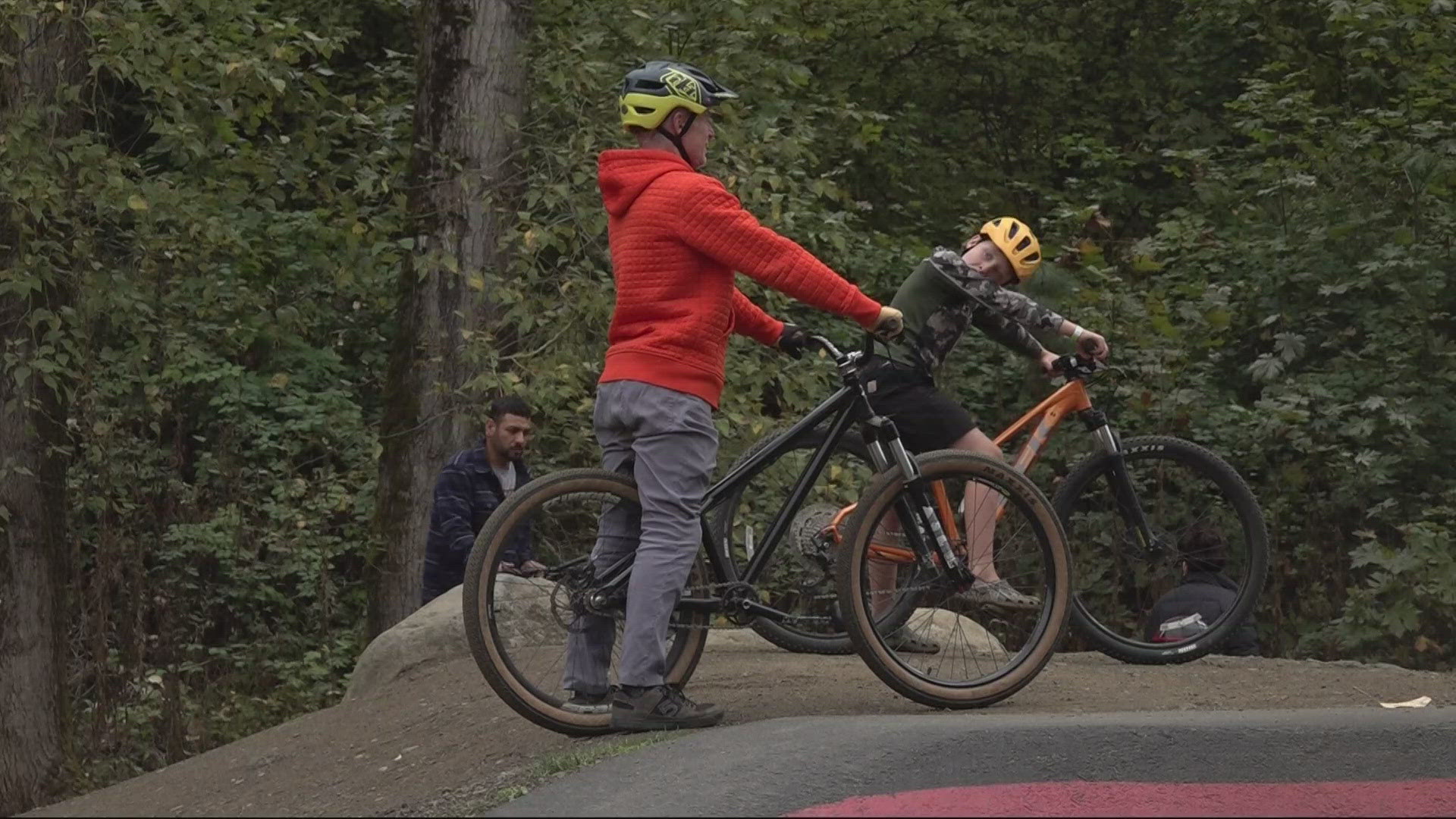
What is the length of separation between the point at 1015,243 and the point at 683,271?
1.93 m

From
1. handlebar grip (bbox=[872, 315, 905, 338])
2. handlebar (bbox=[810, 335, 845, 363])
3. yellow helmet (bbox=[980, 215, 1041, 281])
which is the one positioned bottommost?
handlebar (bbox=[810, 335, 845, 363])

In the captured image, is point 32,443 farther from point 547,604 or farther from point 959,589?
point 959,589

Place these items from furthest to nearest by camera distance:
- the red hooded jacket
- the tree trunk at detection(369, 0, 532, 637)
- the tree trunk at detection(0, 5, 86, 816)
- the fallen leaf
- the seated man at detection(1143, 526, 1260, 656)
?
the tree trunk at detection(369, 0, 532, 637)
the tree trunk at detection(0, 5, 86, 816)
the seated man at detection(1143, 526, 1260, 656)
the fallen leaf
the red hooded jacket

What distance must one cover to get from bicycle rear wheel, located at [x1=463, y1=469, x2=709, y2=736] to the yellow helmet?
196cm

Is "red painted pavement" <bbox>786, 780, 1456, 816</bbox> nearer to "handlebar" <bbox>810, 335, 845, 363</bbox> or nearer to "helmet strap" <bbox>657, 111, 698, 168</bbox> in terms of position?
"handlebar" <bbox>810, 335, 845, 363</bbox>

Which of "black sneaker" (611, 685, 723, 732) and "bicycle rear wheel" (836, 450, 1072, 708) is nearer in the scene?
"black sneaker" (611, 685, 723, 732)

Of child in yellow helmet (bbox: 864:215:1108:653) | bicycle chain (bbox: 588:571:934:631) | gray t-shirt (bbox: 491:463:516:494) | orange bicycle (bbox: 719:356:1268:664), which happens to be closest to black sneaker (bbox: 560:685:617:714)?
bicycle chain (bbox: 588:571:934:631)

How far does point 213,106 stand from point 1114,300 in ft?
19.4

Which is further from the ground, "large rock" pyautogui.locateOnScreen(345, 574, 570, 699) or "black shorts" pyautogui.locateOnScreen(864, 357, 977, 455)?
"black shorts" pyautogui.locateOnScreen(864, 357, 977, 455)

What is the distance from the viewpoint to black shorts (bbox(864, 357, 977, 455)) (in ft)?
26.6

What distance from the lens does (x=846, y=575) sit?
692 centimetres

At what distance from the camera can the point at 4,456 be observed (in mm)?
11695

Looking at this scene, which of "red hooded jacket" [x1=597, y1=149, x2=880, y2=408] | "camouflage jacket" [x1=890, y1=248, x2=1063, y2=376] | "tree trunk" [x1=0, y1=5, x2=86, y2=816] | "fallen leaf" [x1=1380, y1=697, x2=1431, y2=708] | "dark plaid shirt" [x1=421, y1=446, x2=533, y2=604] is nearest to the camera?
"red hooded jacket" [x1=597, y1=149, x2=880, y2=408]

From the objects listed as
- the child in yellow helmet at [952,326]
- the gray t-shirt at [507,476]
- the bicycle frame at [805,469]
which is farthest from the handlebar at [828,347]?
the gray t-shirt at [507,476]
